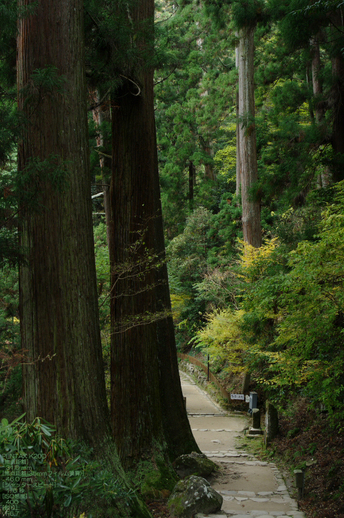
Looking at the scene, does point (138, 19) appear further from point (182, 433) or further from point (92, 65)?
point (182, 433)

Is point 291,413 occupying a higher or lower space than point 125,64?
lower

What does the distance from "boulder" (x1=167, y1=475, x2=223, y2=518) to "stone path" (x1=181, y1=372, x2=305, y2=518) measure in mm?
108

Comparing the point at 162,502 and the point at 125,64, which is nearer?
the point at 162,502

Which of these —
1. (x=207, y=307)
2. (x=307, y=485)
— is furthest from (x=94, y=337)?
(x=207, y=307)

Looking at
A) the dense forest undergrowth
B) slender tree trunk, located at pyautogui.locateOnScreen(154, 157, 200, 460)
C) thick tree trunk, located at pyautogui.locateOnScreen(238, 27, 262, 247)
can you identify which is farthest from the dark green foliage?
thick tree trunk, located at pyautogui.locateOnScreen(238, 27, 262, 247)

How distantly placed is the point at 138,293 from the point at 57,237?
115 inches

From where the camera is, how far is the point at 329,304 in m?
6.08

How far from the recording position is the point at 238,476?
28.6 ft

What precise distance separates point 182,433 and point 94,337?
4136mm

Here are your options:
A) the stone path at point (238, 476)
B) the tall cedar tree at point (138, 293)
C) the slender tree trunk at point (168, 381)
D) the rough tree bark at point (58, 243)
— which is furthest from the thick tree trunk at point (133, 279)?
the rough tree bark at point (58, 243)

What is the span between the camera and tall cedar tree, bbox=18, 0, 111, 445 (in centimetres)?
478

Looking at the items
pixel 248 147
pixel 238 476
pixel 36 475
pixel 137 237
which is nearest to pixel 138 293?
pixel 137 237

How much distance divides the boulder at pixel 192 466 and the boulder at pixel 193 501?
142 centimetres

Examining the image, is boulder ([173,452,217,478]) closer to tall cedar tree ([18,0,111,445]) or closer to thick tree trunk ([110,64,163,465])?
thick tree trunk ([110,64,163,465])
